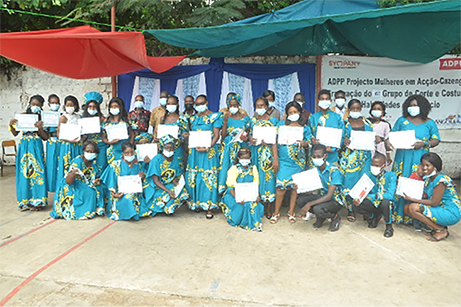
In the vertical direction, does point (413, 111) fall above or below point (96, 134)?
above

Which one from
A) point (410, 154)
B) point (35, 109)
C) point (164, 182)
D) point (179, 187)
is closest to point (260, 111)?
point (179, 187)

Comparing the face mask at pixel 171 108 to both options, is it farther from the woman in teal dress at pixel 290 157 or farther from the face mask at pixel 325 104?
the face mask at pixel 325 104

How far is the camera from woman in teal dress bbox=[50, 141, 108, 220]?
16.0 ft

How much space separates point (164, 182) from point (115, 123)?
113 cm

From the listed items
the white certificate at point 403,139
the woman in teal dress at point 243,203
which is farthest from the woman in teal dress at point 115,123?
the white certificate at point 403,139

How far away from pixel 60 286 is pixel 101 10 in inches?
205

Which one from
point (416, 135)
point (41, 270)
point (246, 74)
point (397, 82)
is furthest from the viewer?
point (246, 74)

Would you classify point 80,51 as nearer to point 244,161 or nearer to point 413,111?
point 244,161

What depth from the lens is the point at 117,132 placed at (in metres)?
5.09

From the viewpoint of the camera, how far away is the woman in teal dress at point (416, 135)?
453 centimetres

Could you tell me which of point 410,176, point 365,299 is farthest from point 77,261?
point 410,176

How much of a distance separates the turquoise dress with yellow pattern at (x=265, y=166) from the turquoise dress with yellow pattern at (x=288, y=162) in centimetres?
12

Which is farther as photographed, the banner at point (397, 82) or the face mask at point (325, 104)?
the banner at point (397, 82)

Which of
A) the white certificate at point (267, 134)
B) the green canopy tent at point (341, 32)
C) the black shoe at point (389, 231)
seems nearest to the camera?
the green canopy tent at point (341, 32)
